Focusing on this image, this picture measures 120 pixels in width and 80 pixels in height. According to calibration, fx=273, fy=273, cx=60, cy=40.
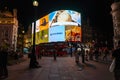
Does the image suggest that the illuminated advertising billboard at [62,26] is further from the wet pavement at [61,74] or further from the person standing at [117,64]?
the person standing at [117,64]

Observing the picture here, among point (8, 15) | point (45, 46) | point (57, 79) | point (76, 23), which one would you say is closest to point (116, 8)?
point (76, 23)

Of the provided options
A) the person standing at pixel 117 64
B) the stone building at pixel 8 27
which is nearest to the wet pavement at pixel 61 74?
the person standing at pixel 117 64

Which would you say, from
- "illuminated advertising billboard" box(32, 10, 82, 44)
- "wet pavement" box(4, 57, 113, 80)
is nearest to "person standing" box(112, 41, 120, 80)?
"wet pavement" box(4, 57, 113, 80)

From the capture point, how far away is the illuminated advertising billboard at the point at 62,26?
291 ft

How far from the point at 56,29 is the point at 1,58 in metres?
76.5

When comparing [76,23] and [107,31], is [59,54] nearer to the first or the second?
[76,23]

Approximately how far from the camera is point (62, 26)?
89.6m

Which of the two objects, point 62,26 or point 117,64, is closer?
point 117,64

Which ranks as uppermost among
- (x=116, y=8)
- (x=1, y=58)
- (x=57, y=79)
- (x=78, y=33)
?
(x=116, y=8)

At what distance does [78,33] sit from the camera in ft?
295

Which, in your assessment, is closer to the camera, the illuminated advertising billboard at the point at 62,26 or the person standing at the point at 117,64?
the person standing at the point at 117,64

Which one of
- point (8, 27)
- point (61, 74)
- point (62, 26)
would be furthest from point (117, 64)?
point (8, 27)

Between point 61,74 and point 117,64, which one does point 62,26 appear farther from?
point 117,64

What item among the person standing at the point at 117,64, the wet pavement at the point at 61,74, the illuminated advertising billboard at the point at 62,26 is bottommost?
the wet pavement at the point at 61,74
